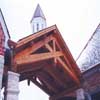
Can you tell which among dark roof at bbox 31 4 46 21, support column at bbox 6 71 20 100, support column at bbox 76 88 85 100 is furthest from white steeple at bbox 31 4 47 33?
support column at bbox 6 71 20 100

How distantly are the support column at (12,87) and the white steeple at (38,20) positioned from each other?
31673 millimetres

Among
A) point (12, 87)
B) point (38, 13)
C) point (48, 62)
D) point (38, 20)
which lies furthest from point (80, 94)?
point (38, 13)

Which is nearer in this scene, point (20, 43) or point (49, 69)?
point (20, 43)

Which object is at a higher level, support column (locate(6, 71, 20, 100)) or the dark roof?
the dark roof

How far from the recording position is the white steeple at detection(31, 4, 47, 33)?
135ft

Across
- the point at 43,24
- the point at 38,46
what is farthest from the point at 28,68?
the point at 43,24

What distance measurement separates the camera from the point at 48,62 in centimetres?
1188

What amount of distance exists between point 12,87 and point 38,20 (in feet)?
109

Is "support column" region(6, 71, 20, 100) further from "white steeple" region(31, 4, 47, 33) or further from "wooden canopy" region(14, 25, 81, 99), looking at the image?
"white steeple" region(31, 4, 47, 33)

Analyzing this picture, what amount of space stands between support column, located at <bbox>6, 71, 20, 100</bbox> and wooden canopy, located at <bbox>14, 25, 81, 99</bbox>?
0.49 metres

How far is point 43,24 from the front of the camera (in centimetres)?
4225

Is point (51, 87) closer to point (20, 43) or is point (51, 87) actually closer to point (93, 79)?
point (93, 79)

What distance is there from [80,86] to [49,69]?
175 cm

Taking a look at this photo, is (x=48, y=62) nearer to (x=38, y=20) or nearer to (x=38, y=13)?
(x=38, y=20)
